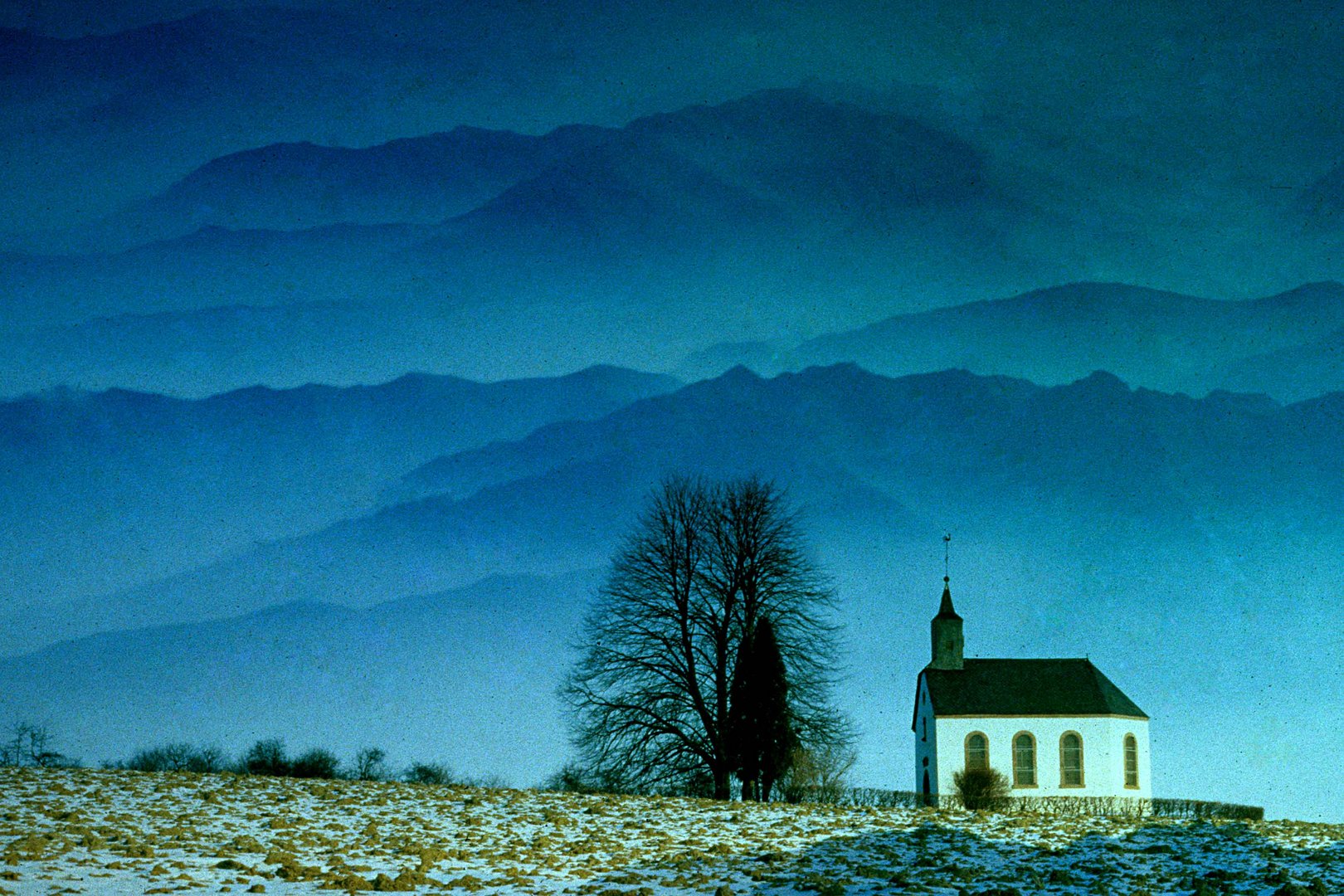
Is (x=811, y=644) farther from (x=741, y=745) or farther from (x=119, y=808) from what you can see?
(x=119, y=808)

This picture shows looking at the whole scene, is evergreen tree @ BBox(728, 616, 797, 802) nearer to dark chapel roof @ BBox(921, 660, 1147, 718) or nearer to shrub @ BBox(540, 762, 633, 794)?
shrub @ BBox(540, 762, 633, 794)

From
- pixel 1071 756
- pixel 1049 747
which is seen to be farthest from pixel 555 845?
pixel 1071 756

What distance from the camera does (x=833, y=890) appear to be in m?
20.6

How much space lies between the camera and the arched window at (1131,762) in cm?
6812

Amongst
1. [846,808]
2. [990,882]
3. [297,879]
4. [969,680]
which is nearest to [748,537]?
[846,808]

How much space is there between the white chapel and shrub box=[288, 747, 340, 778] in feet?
120

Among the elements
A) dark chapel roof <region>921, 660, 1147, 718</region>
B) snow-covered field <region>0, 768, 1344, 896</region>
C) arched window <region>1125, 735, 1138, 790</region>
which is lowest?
snow-covered field <region>0, 768, 1344, 896</region>

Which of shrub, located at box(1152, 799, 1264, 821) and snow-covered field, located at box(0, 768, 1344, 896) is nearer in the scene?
snow-covered field, located at box(0, 768, 1344, 896)

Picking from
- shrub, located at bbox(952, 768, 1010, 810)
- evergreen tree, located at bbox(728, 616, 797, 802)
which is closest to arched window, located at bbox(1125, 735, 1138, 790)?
shrub, located at bbox(952, 768, 1010, 810)

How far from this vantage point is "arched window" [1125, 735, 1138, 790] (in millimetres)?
68125

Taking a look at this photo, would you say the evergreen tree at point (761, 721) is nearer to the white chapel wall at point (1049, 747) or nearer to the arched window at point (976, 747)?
the white chapel wall at point (1049, 747)

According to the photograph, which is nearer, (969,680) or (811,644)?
(811,644)

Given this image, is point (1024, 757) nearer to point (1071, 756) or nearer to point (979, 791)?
point (1071, 756)

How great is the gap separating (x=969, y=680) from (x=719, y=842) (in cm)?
4552
